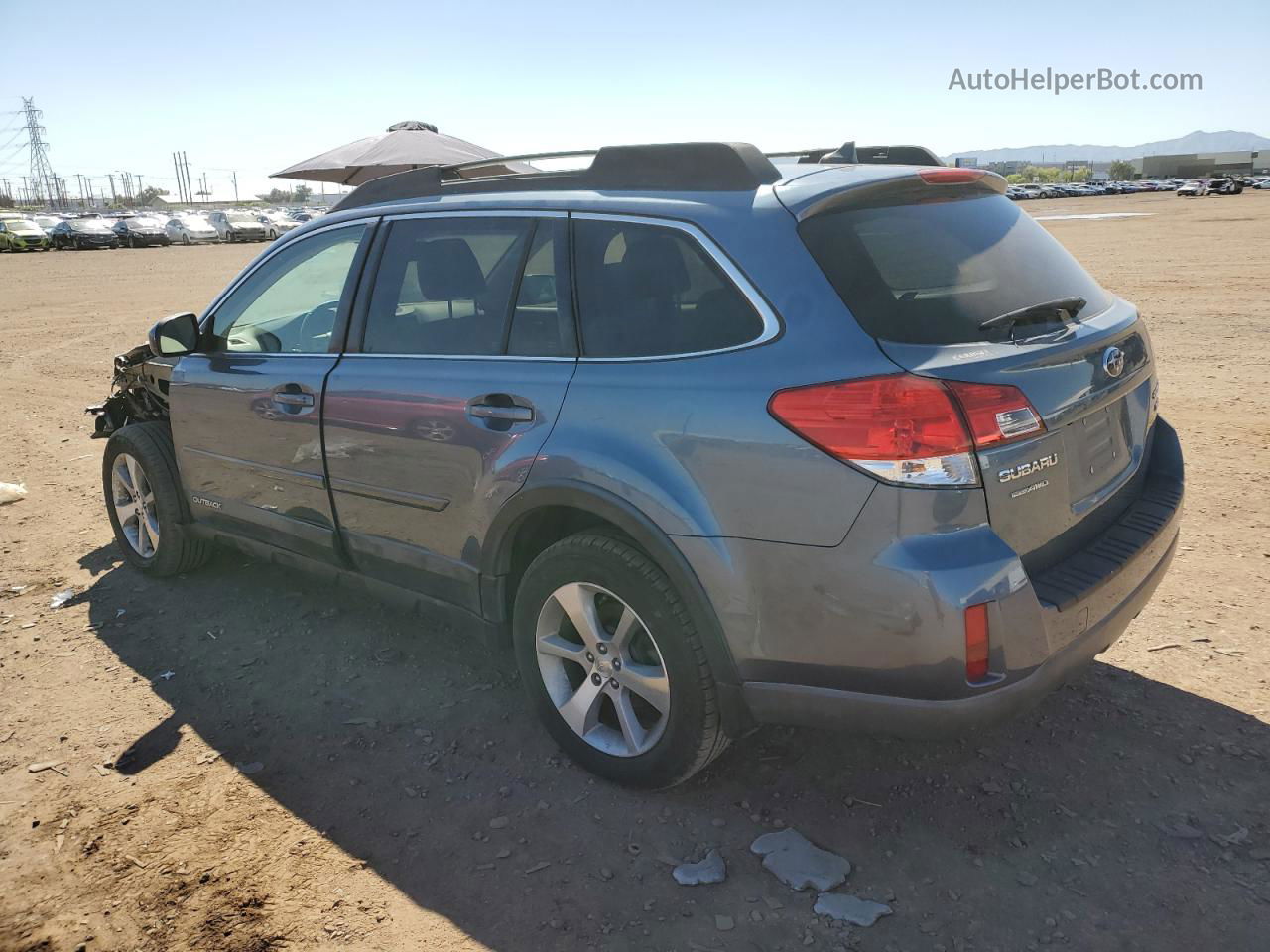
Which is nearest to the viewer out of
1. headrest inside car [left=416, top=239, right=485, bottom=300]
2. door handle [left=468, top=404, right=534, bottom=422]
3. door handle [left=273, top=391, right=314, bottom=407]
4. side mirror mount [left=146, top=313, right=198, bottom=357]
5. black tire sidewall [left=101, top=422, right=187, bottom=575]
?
door handle [left=468, top=404, right=534, bottom=422]

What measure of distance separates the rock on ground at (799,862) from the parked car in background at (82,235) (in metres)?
53.3

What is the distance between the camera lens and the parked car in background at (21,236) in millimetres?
45031

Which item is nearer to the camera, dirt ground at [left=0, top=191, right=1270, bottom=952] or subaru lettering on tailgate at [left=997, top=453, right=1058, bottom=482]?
subaru lettering on tailgate at [left=997, top=453, right=1058, bottom=482]

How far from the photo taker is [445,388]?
3342 millimetres

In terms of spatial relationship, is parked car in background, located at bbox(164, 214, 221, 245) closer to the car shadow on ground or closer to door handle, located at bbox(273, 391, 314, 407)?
door handle, located at bbox(273, 391, 314, 407)

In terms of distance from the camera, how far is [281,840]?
3.01 meters

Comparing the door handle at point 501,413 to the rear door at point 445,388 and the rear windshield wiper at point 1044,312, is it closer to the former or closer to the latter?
the rear door at point 445,388

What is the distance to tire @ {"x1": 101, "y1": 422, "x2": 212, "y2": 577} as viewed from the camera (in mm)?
4891

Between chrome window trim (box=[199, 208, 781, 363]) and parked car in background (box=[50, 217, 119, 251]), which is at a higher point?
parked car in background (box=[50, 217, 119, 251])

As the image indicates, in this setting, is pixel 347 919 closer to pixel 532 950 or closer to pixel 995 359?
pixel 532 950

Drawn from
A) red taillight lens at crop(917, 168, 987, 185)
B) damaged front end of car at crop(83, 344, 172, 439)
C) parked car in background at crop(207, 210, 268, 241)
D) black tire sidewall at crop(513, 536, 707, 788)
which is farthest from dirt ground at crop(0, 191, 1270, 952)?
parked car in background at crop(207, 210, 268, 241)

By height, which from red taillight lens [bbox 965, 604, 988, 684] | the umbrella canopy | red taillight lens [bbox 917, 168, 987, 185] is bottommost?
red taillight lens [bbox 965, 604, 988, 684]

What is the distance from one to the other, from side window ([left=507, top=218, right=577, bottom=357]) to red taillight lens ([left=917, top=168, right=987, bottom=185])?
1.14m

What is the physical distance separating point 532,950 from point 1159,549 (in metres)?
2.21
